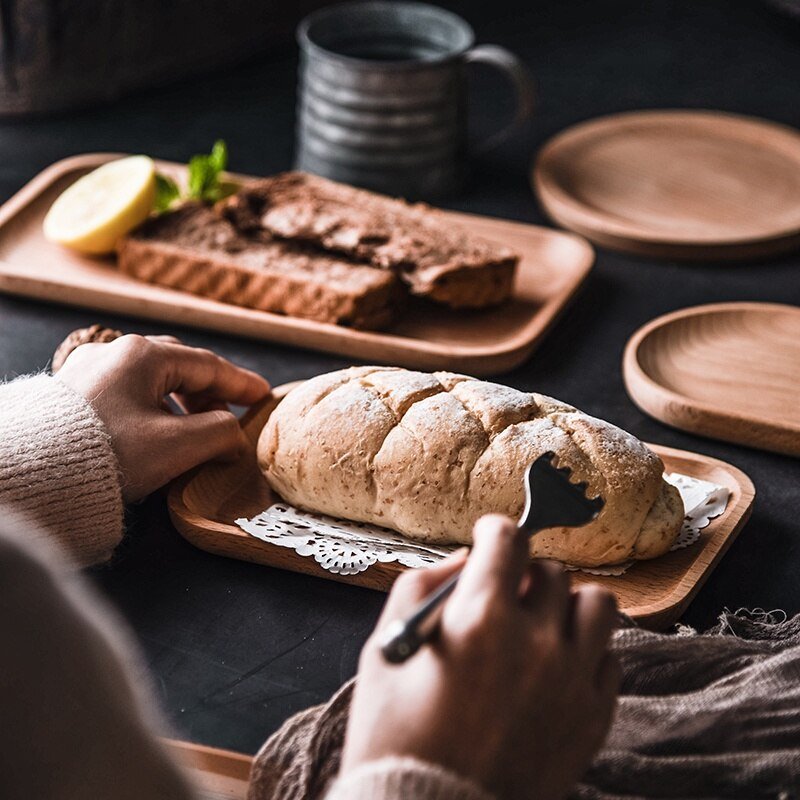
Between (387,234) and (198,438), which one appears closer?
(198,438)

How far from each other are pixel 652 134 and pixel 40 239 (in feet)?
4.24

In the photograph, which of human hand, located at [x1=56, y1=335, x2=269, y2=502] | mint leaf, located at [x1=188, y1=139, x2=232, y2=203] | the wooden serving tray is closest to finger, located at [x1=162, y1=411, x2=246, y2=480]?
human hand, located at [x1=56, y1=335, x2=269, y2=502]

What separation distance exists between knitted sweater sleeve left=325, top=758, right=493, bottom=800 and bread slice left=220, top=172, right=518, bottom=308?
1.07m

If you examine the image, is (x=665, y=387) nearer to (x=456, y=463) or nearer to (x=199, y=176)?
(x=456, y=463)

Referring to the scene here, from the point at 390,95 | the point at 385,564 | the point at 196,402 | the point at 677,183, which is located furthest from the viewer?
the point at 677,183

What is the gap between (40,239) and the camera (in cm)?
203

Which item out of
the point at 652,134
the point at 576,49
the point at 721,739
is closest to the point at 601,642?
the point at 721,739

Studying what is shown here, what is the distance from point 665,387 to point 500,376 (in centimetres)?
25

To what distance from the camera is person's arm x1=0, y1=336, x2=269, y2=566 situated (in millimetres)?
1270

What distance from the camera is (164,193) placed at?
1989 mm

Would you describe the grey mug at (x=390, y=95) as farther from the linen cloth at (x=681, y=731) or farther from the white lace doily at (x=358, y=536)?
the linen cloth at (x=681, y=731)

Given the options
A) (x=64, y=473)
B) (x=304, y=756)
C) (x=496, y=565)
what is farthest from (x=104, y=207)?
(x=496, y=565)

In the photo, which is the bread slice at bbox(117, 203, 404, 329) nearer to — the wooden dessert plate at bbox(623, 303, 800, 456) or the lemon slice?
the lemon slice

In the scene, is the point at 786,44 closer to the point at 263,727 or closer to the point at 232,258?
the point at 232,258
